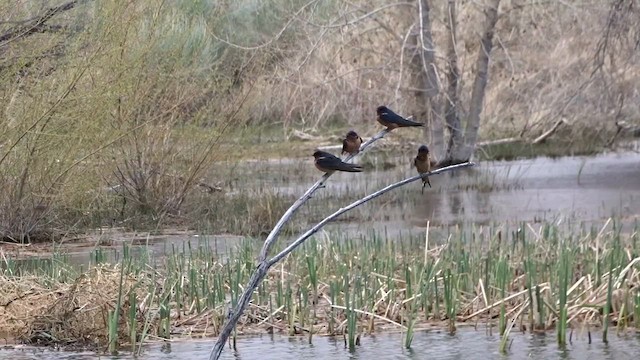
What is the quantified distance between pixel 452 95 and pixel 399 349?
44.7ft

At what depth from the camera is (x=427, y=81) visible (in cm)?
2114

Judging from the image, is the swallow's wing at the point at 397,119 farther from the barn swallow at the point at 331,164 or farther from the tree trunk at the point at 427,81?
the tree trunk at the point at 427,81

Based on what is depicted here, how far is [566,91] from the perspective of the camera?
2448cm

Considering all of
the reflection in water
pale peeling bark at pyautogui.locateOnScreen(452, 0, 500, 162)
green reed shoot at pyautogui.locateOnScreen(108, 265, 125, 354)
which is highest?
pale peeling bark at pyautogui.locateOnScreen(452, 0, 500, 162)

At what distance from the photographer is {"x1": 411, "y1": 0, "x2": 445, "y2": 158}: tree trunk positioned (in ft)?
66.1

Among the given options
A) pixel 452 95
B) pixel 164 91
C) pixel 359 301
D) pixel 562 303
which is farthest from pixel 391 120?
pixel 452 95

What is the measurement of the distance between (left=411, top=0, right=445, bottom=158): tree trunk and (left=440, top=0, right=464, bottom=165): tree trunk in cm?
23

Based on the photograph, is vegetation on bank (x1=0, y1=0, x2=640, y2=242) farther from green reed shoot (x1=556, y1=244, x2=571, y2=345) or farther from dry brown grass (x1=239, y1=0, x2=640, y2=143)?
green reed shoot (x1=556, y1=244, x2=571, y2=345)

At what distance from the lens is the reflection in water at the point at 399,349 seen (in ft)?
26.6

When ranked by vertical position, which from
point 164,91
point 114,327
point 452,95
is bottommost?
point 114,327

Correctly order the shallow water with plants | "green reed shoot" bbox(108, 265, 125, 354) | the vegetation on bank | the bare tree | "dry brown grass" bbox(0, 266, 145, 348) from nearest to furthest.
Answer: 1. "green reed shoot" bbox(108, 265, 125, 354)
2. the shallow water with plants
3. "dry brown grass" bbox(0, 266, 145, 348)
4. the vegetation on bank
5. the bare tree

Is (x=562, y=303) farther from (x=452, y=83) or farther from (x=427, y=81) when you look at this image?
(x=452, y=83)

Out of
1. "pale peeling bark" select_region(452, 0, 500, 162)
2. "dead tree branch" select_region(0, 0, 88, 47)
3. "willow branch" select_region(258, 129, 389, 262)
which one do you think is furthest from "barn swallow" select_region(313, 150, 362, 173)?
"pale peeling bark" select_region(452, 0, 500, 162)

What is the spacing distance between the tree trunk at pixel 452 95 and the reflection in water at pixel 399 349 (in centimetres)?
1200
